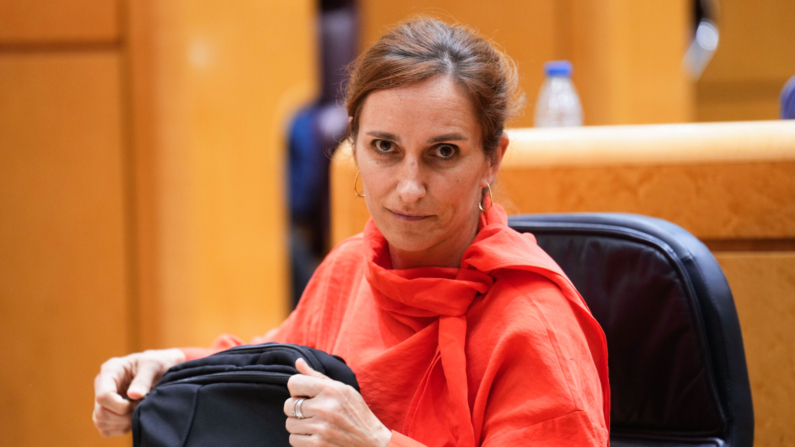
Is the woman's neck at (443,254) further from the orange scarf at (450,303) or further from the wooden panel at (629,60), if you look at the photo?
the wooden panel at (629,60)

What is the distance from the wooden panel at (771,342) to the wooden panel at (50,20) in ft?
6.39

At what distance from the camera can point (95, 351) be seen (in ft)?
7.45

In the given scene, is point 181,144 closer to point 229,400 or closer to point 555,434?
point 229,400

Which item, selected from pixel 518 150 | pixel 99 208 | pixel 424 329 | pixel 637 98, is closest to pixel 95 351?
A: pixel 99 208

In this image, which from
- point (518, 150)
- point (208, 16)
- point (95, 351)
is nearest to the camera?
point (518, 150)

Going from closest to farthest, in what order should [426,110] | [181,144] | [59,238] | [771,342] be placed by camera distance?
[426,110], [771,342], [59,238], [181,144]

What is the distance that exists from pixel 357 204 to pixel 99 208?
104cm

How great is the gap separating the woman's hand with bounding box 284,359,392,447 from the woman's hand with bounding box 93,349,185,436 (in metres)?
0.34

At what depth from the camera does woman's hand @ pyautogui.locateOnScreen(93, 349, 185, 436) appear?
1127 mm

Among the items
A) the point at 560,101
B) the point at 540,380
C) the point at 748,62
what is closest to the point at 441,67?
the point at 540,380

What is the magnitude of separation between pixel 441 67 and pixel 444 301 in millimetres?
301

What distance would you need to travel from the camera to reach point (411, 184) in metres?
0.99

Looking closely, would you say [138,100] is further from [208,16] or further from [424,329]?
[424,329]

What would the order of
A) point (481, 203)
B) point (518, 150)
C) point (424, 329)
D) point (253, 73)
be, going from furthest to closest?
point (253, 73) → point (518, 150) → point (481, 203) → point (424, 329)
